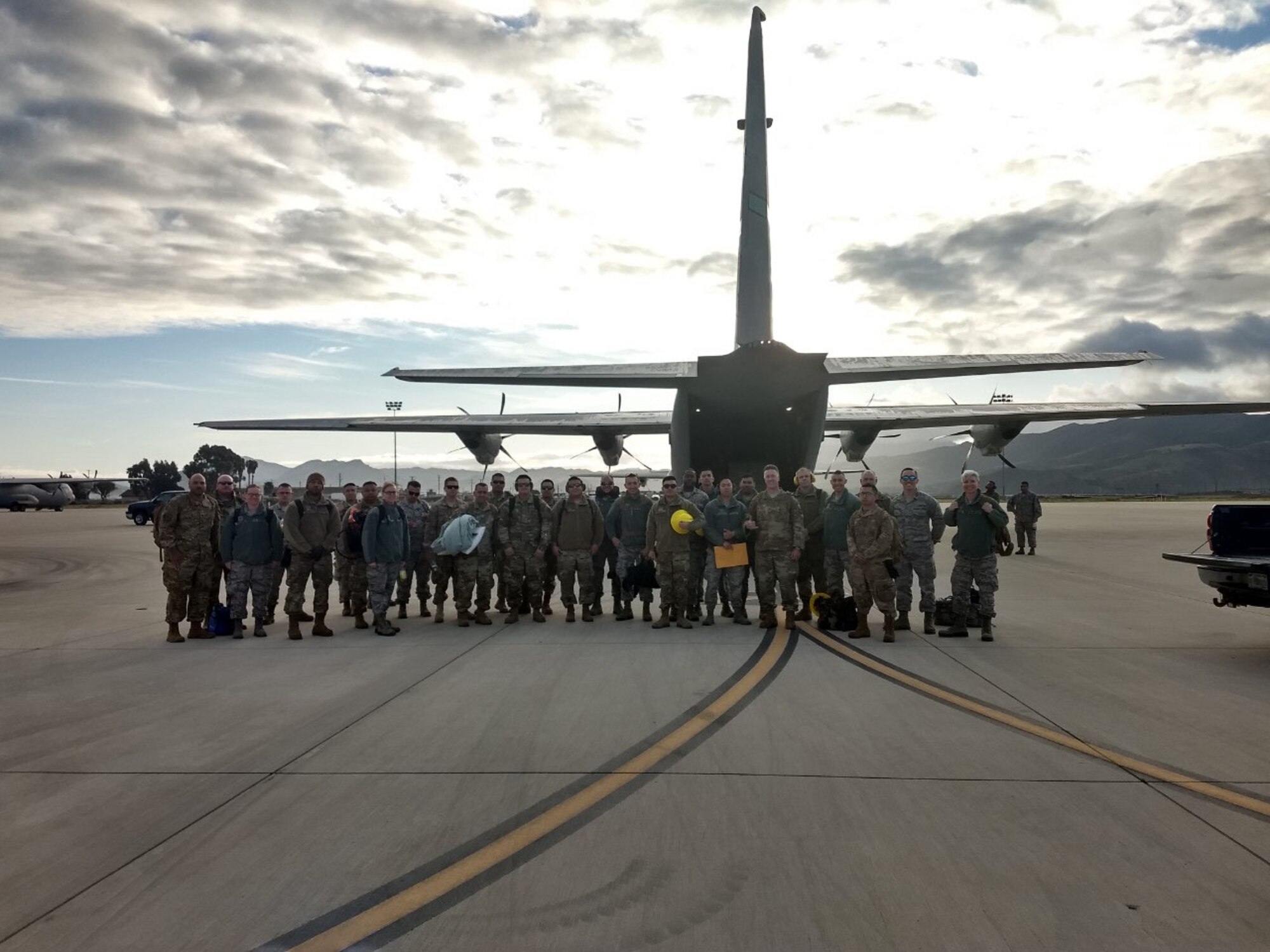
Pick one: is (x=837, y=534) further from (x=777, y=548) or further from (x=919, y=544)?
(x=919, y=544)

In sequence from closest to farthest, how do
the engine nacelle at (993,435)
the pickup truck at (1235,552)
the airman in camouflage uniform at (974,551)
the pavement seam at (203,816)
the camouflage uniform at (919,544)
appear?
the pavement seam at (203,816)
the pickup truck at (1235,552)
the airman in camouflage uniform at (974,551)
the camouflage uniform at (919,544)
the engine nacelle at (993,435)

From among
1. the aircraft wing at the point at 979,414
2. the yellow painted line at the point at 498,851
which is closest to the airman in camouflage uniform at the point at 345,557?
the yellow painted line at the point at 498,851

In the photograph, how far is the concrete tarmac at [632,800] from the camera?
2.98 metres

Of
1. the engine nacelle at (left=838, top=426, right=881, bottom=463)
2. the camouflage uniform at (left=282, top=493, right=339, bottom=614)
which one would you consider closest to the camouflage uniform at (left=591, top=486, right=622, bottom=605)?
the camouflage uniform at (left=282, top=493, right=339, bottom=614)

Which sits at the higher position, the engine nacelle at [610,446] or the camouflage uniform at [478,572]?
the engine nacelle at [610,446]

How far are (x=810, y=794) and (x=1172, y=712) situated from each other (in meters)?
3.39

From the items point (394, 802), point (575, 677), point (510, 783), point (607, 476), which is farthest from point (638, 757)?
point (607, 476)

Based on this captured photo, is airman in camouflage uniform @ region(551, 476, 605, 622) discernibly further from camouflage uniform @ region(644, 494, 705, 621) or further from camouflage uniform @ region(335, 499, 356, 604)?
camouflage uniform @ region(335, 499, 356, 604)

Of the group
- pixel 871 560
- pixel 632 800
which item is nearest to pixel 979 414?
pixel 871 560

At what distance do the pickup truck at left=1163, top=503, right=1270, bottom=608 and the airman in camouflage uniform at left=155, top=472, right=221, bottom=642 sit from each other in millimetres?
10878

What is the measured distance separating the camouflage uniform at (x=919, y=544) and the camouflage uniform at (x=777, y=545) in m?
1.27

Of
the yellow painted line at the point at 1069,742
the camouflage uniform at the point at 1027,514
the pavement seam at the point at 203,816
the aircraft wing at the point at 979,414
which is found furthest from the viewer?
the aircraft wing at the point at 979,414

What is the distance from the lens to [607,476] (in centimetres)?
1183

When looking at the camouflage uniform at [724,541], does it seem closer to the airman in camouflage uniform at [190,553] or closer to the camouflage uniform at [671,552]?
the camouflage uniform at [671,552]
